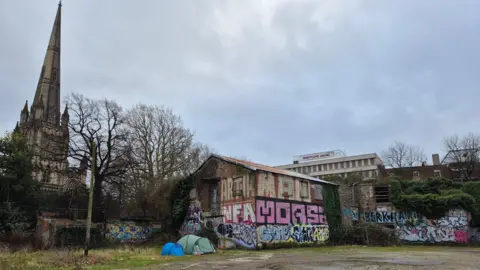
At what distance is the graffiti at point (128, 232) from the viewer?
33375 mm

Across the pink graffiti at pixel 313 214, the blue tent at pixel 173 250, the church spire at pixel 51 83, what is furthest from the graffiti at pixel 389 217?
the church spire at pixel 51 83

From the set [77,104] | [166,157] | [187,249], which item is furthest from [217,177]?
[77,104]

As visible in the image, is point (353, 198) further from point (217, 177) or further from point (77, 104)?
point (77, 104)

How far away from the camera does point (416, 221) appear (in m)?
34.4

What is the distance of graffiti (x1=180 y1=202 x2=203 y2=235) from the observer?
31.8 metres

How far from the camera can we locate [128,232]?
113ft

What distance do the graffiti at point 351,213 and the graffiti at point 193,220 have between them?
14.8 metres

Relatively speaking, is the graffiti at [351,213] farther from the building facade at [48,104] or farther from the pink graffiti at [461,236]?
the building facade at [48,104]

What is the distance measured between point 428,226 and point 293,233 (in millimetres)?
13550

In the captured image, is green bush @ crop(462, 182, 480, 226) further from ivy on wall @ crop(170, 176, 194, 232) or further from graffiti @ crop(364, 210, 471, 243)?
ivy on wall @ crop(170, 176, 194, 232)

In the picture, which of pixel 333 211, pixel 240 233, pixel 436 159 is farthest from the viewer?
pixel 436 159

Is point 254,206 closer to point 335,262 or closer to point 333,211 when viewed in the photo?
point 333,211

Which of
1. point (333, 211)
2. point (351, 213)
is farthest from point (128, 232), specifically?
point (351, 213)

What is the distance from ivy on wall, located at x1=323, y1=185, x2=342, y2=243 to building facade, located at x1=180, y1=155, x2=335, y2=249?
0.59 metres
